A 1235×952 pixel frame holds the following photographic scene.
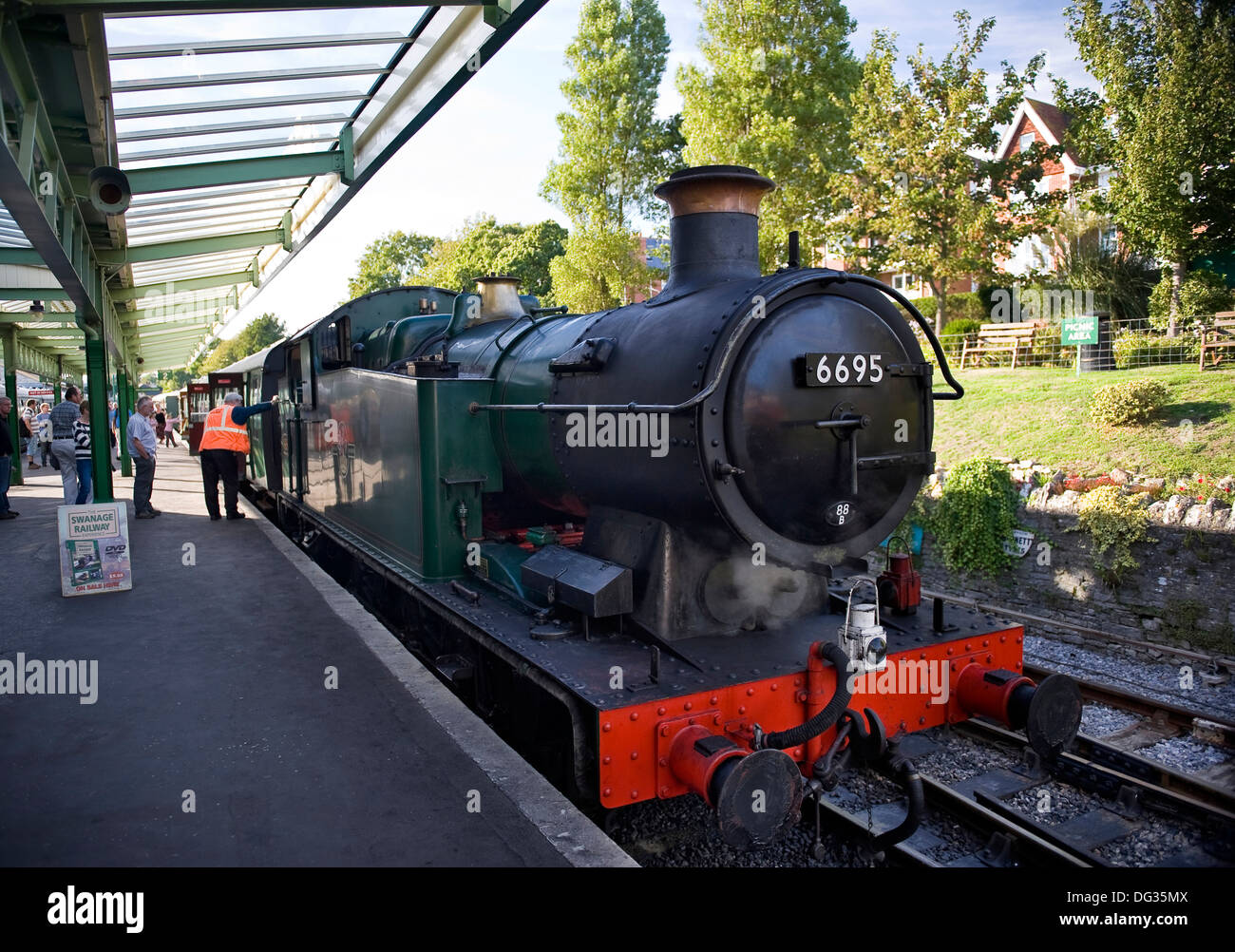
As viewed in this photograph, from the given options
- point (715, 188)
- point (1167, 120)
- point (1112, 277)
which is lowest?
point (715, 188)

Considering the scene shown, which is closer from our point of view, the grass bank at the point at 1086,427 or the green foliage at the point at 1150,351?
the grass bank at the point at 1086,427

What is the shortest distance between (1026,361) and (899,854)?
17.0m

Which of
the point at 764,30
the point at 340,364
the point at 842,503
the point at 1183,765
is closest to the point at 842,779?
the point at 842,503

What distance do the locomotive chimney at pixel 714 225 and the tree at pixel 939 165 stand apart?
15.0m

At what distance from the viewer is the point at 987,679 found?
3898mm

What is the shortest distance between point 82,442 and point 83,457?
0.20 m

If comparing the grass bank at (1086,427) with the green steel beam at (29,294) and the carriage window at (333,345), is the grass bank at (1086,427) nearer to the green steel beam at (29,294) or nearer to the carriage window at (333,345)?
the carriage window at (333,345)

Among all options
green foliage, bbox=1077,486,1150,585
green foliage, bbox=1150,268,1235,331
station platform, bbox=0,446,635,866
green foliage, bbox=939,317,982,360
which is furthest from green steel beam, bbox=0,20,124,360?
green foliage, bbox=1150,268,1235,331

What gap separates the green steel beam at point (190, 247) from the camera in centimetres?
948

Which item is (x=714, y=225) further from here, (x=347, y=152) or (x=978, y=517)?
(x=978, y=517)

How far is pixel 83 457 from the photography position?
10828mm

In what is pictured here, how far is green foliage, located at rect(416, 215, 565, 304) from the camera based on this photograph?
3388 centimetres

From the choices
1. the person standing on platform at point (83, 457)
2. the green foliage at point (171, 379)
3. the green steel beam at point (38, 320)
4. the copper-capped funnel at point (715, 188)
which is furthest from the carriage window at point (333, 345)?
the green foliage at point (171, 379)

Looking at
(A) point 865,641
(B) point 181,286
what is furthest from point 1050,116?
(A) point 865,641
